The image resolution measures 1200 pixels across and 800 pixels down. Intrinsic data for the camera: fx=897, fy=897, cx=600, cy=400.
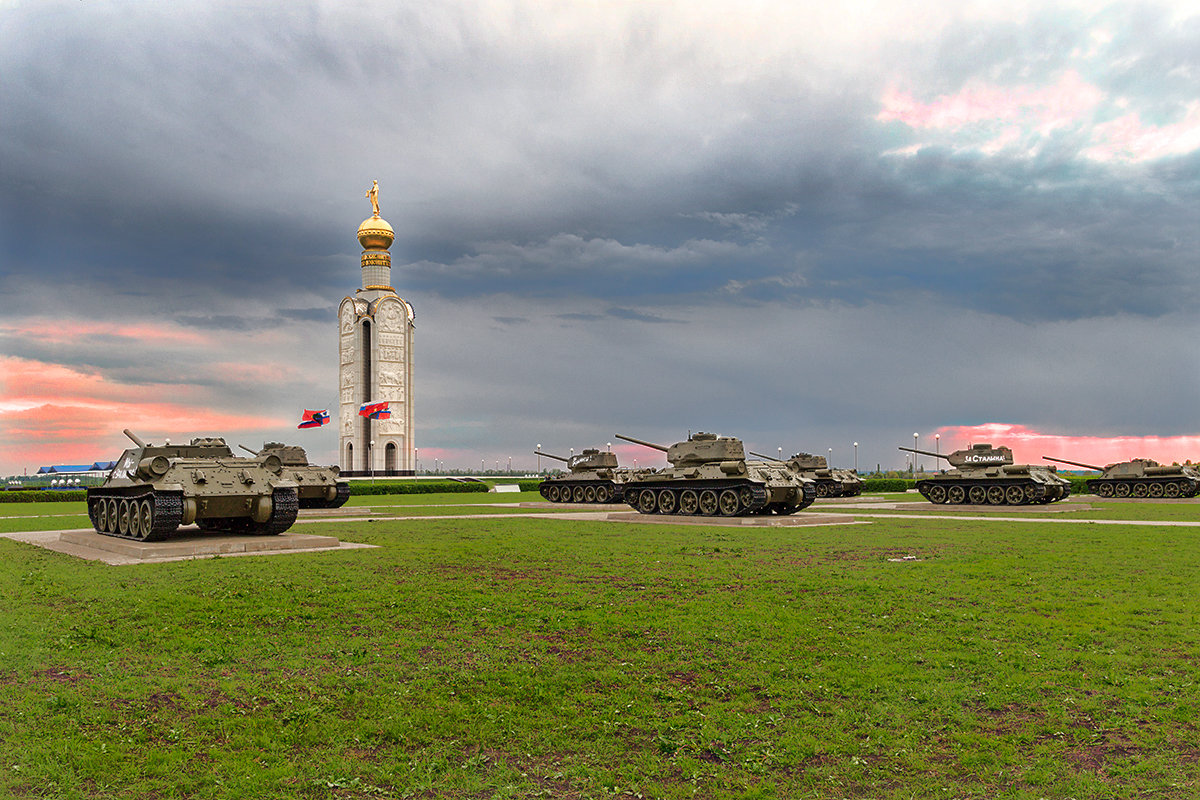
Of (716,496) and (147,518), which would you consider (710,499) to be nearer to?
(716,496)

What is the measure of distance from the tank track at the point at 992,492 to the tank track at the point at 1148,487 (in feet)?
30.7

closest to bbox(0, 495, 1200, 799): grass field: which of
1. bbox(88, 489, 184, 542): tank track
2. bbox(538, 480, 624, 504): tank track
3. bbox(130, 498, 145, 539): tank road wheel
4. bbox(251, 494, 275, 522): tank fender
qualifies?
bbox(88, 489, 184, 542): tank track

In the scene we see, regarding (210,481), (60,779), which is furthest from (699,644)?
(210,481)

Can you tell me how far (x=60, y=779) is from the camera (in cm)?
584

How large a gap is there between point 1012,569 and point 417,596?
31.6ft

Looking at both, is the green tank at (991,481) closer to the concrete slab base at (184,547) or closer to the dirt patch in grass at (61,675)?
the concrete slab base at (184,547)

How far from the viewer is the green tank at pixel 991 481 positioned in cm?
3653

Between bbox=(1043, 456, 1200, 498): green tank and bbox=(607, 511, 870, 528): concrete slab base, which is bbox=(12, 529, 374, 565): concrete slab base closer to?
bbox=(607, 511, 870, 528): concrete slab base

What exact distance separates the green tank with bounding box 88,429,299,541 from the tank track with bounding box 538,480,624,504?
71.5 feet

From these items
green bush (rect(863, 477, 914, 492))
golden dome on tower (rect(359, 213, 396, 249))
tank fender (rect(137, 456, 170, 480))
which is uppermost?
golden dome on tower (rect(359, 213, 396, 249))

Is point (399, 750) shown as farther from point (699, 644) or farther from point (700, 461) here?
point (700, 461)

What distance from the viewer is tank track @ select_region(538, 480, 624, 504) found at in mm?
41406

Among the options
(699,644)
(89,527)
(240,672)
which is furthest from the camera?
(89,527)

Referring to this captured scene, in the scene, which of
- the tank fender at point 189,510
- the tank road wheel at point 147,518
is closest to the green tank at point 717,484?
the tank fender at point 189,510
